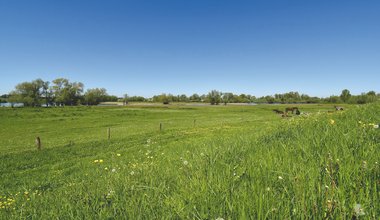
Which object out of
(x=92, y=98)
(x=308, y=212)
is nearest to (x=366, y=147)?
(x=308, y=212)

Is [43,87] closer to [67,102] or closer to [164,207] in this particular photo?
[67,102]

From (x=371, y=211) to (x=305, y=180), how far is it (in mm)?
692

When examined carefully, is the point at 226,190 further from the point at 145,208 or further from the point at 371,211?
the point at 371,211

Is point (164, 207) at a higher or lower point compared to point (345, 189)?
lower

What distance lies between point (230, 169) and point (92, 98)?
211 metres

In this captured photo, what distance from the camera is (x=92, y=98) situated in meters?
196

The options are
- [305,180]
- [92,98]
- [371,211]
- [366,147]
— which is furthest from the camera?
[92,98]

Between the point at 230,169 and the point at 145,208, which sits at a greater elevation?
the point at 230,169

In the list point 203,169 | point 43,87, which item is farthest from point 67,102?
point 203,169

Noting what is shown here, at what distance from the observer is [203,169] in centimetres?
372

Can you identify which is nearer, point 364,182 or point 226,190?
point 364,182

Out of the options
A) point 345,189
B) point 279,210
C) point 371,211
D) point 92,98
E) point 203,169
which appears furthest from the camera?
point 92,98

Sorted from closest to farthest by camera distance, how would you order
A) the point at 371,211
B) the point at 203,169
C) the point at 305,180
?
the point at 371,211 → the point at 305,180 → the point at 203,169

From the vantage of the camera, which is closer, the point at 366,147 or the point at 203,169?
the point at 366,147
